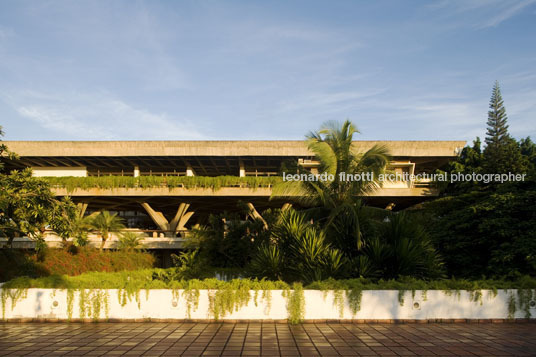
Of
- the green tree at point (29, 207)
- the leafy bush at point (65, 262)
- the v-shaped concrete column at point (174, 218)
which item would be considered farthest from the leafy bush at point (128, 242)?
the green tree at point (29, 207)

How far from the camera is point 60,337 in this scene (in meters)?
8.80

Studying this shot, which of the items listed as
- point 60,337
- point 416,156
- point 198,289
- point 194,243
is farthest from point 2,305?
point 416,156

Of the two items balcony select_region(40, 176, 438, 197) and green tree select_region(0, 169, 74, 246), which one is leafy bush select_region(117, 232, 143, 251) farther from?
green tree select_region(0, 169, 74, 246)

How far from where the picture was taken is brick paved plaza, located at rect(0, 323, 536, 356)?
25.0 feet

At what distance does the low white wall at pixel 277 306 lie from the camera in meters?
10.4

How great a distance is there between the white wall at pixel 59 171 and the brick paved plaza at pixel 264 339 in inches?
890

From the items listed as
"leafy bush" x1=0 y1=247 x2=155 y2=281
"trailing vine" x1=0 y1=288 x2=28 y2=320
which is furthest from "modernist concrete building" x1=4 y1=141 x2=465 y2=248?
"trailing vine" x1=0 y1=288 x2=28 y2=320

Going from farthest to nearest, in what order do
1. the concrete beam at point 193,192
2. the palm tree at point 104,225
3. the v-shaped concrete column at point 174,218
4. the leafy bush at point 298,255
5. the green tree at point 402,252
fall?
the v-shaped concrete column at point 174,218 < the concrete beam at point 193,192 < the palm tree at point 104,225 < the green tree at point 402,252 < the leafy bush at point 298,255

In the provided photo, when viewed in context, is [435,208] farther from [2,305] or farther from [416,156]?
[2,305]

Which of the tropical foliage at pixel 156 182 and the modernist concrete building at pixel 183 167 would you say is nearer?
the tropical foliage at pixel 156 182

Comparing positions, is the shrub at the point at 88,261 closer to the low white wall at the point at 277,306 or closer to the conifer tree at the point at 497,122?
the low white wall at the point at 277,306

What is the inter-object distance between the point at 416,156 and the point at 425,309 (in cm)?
1963

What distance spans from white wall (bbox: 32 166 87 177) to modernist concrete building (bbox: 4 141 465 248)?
7 cm

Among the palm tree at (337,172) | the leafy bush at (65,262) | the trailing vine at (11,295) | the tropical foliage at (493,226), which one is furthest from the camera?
the leafy bush at (65,262)
